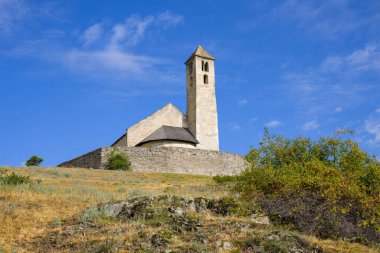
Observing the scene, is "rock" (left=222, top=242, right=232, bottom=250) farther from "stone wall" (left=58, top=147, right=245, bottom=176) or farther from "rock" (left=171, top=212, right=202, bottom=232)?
"stone wall" (left=58, top=147, right=245, bottom=176)

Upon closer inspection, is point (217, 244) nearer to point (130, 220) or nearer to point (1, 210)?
point (130, 220)

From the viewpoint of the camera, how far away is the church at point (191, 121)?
1885 inches

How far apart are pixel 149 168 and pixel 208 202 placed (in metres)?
26.6

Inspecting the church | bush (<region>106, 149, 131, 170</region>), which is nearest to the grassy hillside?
bush (<region>106, 149, 131, 170</region>)

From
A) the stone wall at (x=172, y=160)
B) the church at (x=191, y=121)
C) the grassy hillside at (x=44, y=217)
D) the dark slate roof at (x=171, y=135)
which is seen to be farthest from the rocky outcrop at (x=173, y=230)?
the church at (x=191, y=121)

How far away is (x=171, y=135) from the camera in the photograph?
47281 millimetres

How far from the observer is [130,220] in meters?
14.6

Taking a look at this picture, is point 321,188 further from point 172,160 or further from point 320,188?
point 172,160

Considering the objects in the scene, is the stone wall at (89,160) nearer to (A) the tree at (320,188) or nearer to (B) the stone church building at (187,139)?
(B) the stone church building at (187,139)

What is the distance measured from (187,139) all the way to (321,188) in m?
31.9

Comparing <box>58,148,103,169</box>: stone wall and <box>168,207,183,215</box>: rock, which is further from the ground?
<box>58,148,103,169</box>: stone wall

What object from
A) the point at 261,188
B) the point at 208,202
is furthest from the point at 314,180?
the point at 208,202

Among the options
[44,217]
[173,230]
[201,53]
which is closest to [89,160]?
[201,53]

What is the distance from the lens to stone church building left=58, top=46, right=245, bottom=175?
4281 cm
